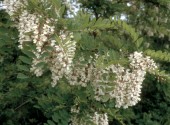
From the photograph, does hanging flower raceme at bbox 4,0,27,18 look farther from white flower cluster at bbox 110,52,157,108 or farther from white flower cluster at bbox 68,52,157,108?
white flower cluster at bbox 110,52,157,108

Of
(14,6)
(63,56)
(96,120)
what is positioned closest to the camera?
(63,56)

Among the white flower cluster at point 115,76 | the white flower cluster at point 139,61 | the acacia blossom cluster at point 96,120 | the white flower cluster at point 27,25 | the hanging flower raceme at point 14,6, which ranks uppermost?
the hanging flower raceme at point 14,6

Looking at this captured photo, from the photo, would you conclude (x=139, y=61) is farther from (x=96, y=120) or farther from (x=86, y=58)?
(x=96, y=120)

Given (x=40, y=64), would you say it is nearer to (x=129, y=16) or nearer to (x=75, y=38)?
(x=75, y=38)

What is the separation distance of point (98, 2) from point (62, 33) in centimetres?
211

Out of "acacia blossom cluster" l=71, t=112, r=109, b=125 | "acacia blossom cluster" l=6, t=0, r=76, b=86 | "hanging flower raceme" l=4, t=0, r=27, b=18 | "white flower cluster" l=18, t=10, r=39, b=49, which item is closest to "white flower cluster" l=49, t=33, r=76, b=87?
"acacia blossom cluster" l=6, t=0, r=76, b=86

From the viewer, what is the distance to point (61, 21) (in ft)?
8.21

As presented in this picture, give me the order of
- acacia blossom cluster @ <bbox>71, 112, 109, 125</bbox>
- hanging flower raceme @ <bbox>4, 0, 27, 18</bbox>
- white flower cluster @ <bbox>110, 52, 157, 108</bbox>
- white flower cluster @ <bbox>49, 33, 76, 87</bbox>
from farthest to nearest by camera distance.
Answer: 1. acacia blossom cluster @ <bbox>71, 112, 109, 125</bbox>
2. white flower cluster @ <bbox>110, 52, 157, 108</bbox>
3. hanging flower raceme @ <bbox>4, 0, 27, 18</bbox>
4. white flower cluster @ <bbox>49, 33, 76, 87</bbox>

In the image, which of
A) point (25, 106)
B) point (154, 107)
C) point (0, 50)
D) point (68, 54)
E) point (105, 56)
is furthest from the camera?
point (154, 107)

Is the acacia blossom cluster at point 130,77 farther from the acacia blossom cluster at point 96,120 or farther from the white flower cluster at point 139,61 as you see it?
the acacia blossom cluster at point 96,120

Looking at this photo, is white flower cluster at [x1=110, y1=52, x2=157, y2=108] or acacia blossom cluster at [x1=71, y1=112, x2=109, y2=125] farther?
acacia blossom cluster at [x1=71, y1=112, x2=109, y2=125]

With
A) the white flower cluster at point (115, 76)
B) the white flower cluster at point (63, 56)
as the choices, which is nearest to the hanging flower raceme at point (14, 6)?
the white flower cluster at point (63, 56)

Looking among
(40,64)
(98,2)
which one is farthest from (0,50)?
(98,2)

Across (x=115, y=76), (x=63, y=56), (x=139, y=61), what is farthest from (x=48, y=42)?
(x=139, y=61)
